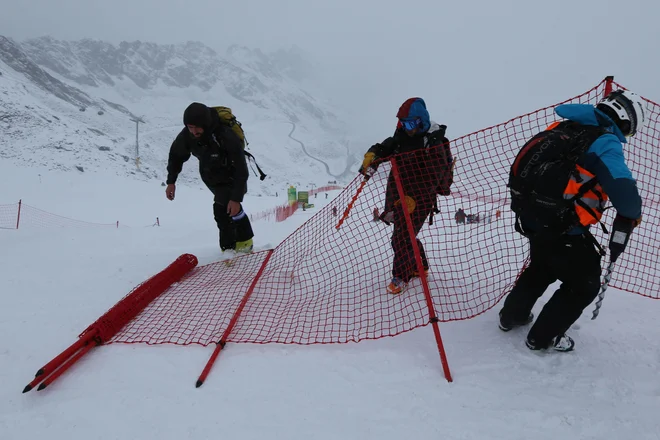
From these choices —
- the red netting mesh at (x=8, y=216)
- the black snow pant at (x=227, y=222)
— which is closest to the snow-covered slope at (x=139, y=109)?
the red netting mesh at (x=8, y=216)

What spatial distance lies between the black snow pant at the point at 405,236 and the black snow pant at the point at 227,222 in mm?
2006

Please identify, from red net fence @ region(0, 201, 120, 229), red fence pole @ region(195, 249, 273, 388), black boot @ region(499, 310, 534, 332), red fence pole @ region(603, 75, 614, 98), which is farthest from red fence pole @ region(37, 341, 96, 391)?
red net fence @ region(0, 201, 120, 229)

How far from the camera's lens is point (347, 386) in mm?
2217

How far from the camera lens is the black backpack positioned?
219 centimetres

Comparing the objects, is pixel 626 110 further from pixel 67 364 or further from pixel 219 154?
pixel 67 364

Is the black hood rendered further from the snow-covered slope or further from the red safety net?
the snow-covered slope

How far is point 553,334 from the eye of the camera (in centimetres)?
243

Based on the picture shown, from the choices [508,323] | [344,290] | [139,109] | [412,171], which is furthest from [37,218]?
[139,109]

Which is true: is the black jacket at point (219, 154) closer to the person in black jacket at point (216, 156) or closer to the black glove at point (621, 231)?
the person in black jacket at point (216, 156)

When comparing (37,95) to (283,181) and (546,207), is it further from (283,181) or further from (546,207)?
(546,207)

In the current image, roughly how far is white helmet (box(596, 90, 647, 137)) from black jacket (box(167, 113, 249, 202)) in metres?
3.35

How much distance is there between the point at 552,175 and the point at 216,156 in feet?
10.9

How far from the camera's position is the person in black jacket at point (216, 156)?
A: 3.82 m

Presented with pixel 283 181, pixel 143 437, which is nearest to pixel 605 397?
pixel 143 437
